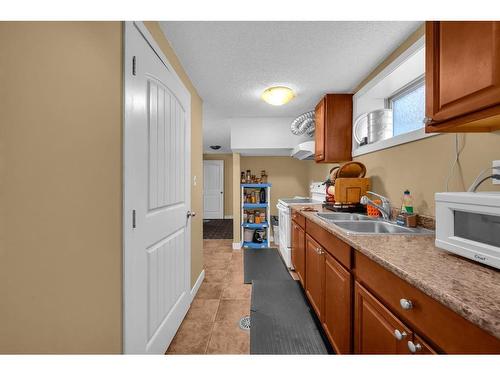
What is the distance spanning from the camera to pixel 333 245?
4.42 feet

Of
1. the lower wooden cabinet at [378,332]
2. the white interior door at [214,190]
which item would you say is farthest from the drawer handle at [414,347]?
the white interior door at [214,190]

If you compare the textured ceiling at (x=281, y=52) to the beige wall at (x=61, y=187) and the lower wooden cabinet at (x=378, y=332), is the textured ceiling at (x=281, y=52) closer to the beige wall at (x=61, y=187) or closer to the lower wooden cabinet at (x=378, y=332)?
the beige wall at (x=61, y=187)

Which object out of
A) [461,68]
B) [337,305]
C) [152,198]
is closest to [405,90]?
[461,68]

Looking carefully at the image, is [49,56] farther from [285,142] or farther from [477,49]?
[285,142]

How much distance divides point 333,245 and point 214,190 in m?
5.54

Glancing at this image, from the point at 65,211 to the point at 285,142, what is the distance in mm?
3114

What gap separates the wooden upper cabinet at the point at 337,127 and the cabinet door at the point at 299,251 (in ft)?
3.04

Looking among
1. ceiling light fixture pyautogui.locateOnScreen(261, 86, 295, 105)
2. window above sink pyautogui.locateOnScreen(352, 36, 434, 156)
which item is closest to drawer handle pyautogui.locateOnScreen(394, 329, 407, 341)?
window above sink pyautogui.locateOnScreen(352, 36, 434, 156)

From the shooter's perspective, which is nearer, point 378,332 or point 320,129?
point 378,332

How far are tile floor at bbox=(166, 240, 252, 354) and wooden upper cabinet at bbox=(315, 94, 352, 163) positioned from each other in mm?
1831

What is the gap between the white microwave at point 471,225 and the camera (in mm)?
688

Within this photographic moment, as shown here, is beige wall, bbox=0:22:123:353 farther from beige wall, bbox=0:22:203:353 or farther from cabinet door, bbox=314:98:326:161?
cabinet door, bbox=314:98:326:161

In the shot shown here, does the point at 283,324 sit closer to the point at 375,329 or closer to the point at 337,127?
the point at 375,329

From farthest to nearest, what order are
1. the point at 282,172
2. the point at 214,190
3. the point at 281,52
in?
the point at 214,190, the point at 282,172, the point at 281,52
